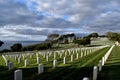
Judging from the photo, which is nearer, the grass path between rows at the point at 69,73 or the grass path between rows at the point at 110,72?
the grass path between rows at the point at 110,72

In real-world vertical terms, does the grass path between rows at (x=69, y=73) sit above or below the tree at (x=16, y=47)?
above

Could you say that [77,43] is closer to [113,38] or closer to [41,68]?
[113,38]

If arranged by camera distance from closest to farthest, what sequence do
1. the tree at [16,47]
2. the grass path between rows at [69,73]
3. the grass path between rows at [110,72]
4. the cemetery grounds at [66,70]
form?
the grass path between rows at [110,72] < the grass path between rows at [69,73] < the cemetery grounds at [66,70] < the tree at [16,47]

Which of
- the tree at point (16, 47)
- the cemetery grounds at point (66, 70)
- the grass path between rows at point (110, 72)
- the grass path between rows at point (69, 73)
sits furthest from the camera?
the tree at point (16, 47)

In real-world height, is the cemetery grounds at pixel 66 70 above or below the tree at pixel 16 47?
above

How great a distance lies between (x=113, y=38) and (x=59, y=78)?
412ft

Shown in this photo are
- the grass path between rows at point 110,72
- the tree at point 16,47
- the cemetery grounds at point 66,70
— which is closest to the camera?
the grass path between rows at point 110,72

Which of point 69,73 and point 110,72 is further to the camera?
point 110,72

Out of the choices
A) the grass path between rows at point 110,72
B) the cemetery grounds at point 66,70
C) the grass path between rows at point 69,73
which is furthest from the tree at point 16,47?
the grass path between rows at point 69,73

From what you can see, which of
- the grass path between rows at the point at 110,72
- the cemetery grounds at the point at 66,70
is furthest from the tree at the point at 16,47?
the grass path between rows at the point at 110,72

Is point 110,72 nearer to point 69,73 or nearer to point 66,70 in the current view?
point 69,73

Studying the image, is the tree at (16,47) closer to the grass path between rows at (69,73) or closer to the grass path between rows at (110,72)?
the grass path between rows at (110,72)

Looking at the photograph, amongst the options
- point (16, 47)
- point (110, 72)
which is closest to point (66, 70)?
point (110, 72)

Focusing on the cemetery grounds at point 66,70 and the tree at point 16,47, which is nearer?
the cemetery grounds at point 66,70
